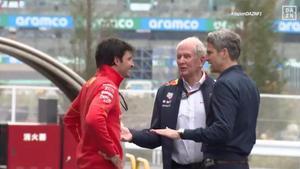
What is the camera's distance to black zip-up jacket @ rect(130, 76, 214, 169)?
5164 millimetres

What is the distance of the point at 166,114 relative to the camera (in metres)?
5.18

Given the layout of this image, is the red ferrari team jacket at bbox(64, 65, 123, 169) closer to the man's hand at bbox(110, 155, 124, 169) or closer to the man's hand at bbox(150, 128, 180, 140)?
the man's hand at bbox(110, 155, 124, 169)

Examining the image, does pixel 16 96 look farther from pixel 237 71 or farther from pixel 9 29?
pixel 237 71

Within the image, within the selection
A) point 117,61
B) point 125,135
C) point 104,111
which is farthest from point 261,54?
point 104,111

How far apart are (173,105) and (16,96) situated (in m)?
8.84

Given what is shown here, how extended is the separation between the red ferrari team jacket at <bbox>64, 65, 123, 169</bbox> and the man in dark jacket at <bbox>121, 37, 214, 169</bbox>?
0.32m

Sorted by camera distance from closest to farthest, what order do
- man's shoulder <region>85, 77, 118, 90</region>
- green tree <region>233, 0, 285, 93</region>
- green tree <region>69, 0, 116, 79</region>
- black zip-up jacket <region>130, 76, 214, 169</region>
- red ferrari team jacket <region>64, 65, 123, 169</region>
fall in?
1. red ferrari team jacket <region>64, 65, 123, 169</region>
2. man's shoulder <region>85, 77, 118, 90</region>
3. black zip-up jacket <region>130, 76, 214, 169</region>
4. green tree <region>233, 0, 285, 93</region>
5. green tree <region>69, 0, 116, 79</region>

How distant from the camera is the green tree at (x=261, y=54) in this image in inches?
528

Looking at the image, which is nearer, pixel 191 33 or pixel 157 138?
pixel 157 138

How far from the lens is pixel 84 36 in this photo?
47.6ft

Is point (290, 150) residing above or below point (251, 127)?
below

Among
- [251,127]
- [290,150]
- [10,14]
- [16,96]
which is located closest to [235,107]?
[251,127]

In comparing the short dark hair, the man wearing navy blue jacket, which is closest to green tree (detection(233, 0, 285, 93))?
the short dark hair

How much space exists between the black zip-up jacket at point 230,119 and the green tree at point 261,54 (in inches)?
327
